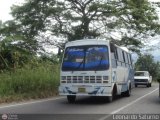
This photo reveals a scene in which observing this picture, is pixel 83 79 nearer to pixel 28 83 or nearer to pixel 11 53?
pixel 28 83

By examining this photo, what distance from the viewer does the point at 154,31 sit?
3500 centimetres

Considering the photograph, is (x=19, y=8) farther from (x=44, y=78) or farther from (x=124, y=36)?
(x=44, y=78)

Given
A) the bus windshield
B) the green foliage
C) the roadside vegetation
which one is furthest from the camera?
the roadside vegetation

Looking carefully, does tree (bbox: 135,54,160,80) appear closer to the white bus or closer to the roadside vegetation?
the roadside vegetation

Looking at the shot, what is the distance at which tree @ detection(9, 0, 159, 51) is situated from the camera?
32.7 meters

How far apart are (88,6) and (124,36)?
4166 millimetres

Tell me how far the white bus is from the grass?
8.40ft

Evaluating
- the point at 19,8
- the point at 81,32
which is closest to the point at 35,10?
the point at 19,8

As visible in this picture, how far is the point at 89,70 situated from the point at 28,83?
5272 millimetres

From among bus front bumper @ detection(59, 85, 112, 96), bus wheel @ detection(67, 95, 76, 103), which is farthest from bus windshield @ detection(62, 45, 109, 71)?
bus wheel @ detection(67, 95, 76, 103)

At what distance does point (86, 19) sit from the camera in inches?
1282

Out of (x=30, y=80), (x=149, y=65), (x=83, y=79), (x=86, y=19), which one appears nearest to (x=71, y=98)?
(x=83, y=79)

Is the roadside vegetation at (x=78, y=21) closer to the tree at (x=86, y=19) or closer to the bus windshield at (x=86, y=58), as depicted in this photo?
the tree at (x=86, y=19)

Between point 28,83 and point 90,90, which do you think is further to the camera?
point 28,83
